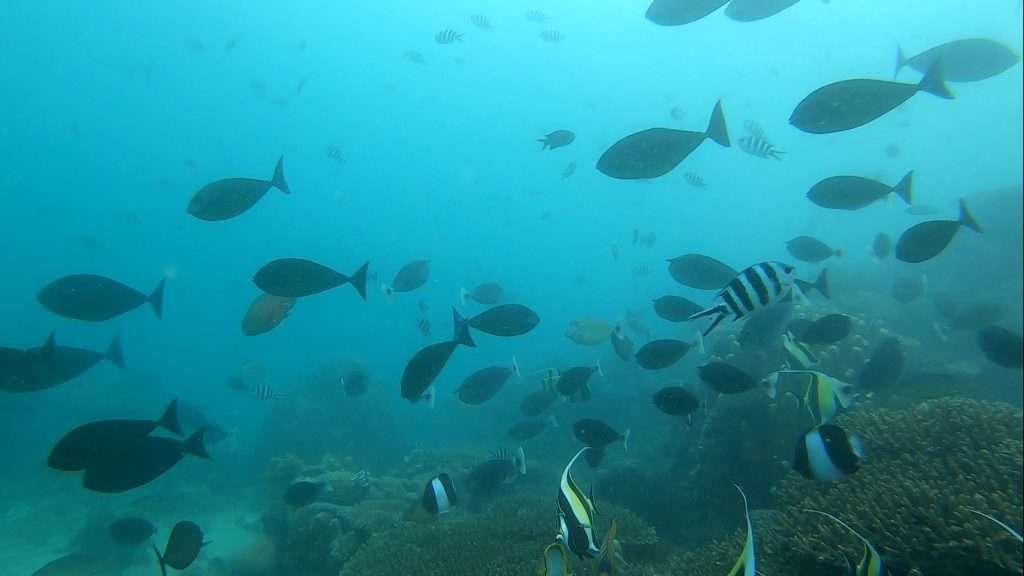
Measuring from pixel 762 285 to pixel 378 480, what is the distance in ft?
30.6

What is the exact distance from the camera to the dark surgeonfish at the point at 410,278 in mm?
9613

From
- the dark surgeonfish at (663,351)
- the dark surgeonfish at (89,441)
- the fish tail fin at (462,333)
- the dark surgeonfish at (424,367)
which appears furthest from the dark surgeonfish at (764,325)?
the dark surgeonfish at (89,441)

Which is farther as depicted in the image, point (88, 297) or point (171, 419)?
point (88, 297)

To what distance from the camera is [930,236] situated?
16.6ft

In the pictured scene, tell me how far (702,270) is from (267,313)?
18.0ft

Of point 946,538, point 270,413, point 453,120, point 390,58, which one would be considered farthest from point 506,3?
point 946,538

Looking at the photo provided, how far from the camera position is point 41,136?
12338 centimetres

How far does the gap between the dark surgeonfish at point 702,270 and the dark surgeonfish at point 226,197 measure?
4900 millimetres

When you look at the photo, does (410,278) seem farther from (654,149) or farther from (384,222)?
(384,222)

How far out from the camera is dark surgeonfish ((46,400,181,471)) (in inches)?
168

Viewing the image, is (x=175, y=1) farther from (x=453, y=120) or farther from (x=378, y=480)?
(x=378, y=480)

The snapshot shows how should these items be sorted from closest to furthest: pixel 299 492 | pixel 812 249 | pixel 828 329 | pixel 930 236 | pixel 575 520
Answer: pixel 575 520 < pixel 930 236 < pixel 828 329 < pixel 299 492 < pixel 812 249

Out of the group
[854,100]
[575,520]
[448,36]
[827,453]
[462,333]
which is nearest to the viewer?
[575,520]

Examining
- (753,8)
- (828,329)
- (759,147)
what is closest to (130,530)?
(828,329)
